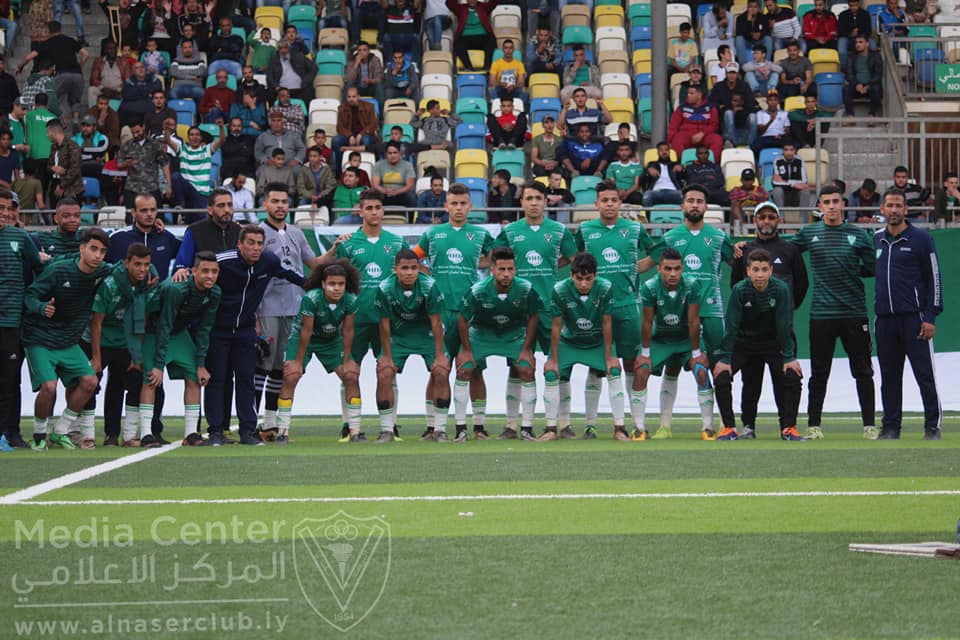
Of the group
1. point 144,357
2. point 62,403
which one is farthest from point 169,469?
point 62,403

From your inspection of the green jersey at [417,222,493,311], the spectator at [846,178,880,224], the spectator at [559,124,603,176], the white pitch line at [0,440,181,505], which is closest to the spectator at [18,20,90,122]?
the spectator at [559,124,603,176]

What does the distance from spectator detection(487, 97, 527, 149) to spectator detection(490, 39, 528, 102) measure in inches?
38.1

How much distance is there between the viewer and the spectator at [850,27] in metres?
23.5

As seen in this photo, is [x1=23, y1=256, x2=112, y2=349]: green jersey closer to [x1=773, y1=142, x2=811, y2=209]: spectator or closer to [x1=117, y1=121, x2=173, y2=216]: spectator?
[x1=117, y1=121, x2=173, y2=216]: spectator

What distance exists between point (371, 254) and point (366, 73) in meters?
10.2

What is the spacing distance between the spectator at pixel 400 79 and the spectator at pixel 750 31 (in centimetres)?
539

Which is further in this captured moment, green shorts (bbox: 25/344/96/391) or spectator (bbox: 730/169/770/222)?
spectator (bbox: 730/169/770/222)

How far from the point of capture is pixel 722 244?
43.7 ft

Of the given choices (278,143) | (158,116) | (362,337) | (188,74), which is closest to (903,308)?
(362,337)

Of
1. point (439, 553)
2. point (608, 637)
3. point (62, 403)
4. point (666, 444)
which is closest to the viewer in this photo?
point (608, 637)

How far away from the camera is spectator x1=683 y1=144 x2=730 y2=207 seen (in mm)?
19375

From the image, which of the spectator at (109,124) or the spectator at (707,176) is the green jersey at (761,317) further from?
the spectator at (109,124)

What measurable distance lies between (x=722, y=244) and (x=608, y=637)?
9259 millimetres

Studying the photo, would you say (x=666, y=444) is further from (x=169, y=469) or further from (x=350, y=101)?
(x=350, y=101)
